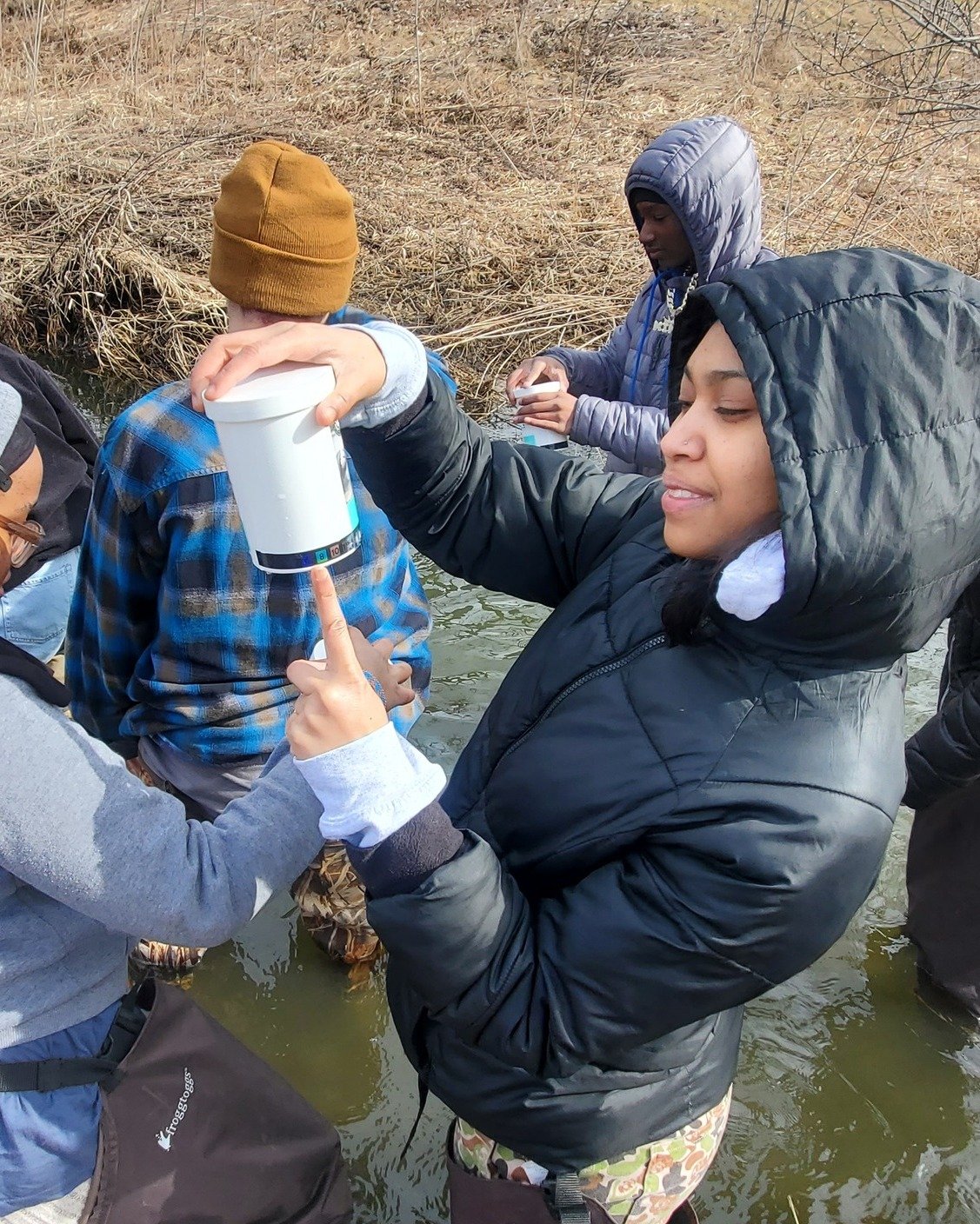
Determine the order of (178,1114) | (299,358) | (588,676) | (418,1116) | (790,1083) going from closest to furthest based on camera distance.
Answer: (299,358)
(588,676)
(178,1114)
(418,1116)
(790,1083)

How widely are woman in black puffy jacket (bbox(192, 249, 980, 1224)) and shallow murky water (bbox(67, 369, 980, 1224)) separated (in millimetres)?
1053

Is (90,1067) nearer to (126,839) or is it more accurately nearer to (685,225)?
(126,839)

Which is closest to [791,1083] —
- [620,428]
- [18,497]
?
[620,428]

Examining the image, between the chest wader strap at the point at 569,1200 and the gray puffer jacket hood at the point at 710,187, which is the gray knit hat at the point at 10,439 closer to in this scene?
the chest wader strap at the point at 569,1200

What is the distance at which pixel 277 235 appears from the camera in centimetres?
194

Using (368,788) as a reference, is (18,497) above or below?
above

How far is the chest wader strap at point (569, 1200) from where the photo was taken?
4.68 ft

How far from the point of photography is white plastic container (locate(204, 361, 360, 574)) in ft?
3.75

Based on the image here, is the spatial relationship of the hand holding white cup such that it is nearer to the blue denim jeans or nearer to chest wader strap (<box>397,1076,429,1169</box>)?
chest wader strap (<box>397,1076,429,1169</box>)

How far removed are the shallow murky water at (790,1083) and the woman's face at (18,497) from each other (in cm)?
178

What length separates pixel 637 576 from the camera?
1434 mm

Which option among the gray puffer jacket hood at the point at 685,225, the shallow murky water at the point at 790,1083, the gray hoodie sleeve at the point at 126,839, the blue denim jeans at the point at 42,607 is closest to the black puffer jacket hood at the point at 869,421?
the gray hoodie sleeve at the point at 126,839

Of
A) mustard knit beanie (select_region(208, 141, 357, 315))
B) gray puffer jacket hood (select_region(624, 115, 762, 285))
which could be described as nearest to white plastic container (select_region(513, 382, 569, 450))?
gray puffer jacket hood (select_region(624, 115, 762, 285))

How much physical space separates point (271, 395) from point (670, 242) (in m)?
2.19
